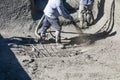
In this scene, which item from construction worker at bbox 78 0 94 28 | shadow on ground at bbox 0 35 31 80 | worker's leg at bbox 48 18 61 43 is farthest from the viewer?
construction worker at bbox 78 0 94 28

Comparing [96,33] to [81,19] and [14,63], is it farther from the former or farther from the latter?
[14,63]

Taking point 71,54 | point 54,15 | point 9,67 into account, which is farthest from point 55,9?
point 9,67

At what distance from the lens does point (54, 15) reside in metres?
13.5

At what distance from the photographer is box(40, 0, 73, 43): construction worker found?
43.2 ft

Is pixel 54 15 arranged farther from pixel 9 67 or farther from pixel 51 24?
pixel 9 67

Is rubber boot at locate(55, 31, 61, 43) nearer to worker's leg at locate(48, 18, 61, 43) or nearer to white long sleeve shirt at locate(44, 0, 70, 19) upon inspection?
worker's leg at locate(48, 18, 61, 43)

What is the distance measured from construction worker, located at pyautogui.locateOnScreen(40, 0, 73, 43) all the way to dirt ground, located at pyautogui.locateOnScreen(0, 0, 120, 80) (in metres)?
0.38

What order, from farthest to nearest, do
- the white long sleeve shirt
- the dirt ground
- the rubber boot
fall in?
the rubber boot → the white long sleeve shirt → the dirt ground

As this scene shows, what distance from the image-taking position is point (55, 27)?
13703mm

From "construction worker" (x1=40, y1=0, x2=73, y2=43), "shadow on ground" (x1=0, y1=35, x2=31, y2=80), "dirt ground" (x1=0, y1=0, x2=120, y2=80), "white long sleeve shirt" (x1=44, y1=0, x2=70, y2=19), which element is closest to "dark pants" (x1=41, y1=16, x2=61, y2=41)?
"construction worker" (x1=40, y1=0, x2=73, y2=43)

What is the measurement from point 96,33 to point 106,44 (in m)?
0.82

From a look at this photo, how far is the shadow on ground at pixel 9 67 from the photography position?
11.7 meters

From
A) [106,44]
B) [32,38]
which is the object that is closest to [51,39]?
[32,38]

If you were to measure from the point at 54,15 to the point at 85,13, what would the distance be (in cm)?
155
